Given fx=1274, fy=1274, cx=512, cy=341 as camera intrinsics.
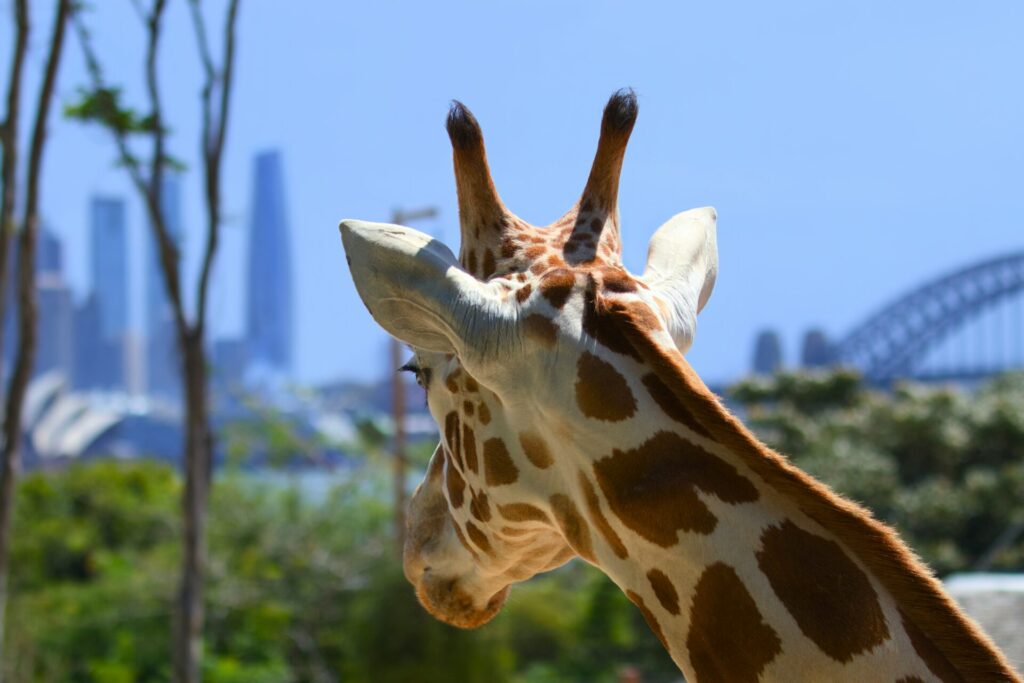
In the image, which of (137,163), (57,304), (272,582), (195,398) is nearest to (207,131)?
(137,163)

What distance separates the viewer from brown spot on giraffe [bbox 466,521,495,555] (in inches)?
62.3

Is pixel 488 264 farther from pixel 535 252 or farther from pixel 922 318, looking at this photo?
pixel 922 318

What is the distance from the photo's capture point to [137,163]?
7602 millimetres

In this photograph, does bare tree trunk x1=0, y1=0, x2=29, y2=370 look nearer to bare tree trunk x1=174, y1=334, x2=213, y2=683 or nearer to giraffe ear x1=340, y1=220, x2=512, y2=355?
bare tree trunk x1=174, y1=334, x2=213, y2=683

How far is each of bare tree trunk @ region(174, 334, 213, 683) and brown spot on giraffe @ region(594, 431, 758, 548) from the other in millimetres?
6335

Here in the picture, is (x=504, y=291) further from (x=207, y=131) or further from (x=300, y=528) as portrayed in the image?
(x=300, y=528)

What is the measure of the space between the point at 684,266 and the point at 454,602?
54 cm

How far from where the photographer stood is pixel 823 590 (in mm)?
1273

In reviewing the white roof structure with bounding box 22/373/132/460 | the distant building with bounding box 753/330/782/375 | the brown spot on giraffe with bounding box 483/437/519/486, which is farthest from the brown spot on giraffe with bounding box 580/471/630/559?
the white roof structure with bounding box 22/373/132/460

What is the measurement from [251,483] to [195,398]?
470 inches

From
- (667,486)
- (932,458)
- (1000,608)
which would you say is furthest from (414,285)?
(932,458)

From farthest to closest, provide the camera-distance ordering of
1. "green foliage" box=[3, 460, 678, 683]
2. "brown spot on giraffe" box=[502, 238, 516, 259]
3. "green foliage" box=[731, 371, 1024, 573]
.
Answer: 1. "green foliage" box=[731, 371, 1024, 573]
2. "green foliage" box=[3, 460, 678, 683]
3. "brown spot on giraffe" box=[502, 238, 516, 259]

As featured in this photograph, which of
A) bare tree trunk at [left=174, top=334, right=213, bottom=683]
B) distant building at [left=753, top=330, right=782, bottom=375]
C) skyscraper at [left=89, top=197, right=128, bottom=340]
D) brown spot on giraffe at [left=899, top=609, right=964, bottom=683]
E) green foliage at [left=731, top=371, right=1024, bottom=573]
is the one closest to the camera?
brown spot on giraffe at [left=899, top=609, right=964, bottom=683]

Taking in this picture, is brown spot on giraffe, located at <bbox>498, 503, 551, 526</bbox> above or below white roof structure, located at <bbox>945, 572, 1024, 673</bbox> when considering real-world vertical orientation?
above
